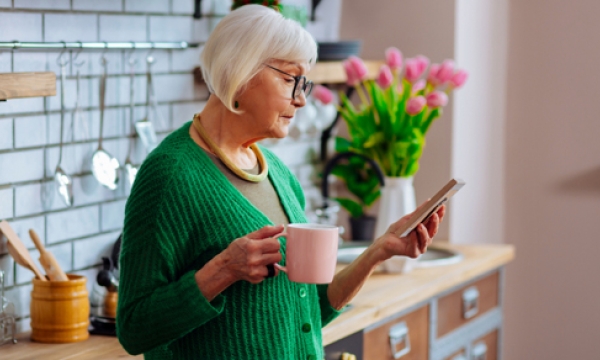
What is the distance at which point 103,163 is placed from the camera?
2.16 meters

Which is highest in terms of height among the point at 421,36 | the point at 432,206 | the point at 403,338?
the point at 421,36

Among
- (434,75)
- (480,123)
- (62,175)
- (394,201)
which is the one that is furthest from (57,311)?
(480,123)

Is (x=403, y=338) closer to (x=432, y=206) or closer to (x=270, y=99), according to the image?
(x=432, y=206)

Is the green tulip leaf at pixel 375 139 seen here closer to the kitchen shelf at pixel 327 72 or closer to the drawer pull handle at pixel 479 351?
the kitchen shelf at pixel 327 72

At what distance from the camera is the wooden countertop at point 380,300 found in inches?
72.0

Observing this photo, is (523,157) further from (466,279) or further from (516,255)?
(466,279)

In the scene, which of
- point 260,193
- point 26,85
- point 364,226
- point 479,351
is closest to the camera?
point 260,193

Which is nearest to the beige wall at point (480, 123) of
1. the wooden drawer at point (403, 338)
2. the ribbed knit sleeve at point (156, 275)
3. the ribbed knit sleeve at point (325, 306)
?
the wooden drawer at point (403, 338)

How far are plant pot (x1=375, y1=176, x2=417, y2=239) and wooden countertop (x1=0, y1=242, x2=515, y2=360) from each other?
185 millimetres

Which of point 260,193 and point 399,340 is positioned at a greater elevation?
point 260,193

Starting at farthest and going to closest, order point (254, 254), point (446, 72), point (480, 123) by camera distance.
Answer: point (480, 123), point (446, 72), point (254, 254)

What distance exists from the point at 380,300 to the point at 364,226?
0.82 meters

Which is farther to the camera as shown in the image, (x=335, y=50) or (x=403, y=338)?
(x=335, y=50)

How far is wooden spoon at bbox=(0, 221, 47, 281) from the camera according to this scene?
1.88 metres
